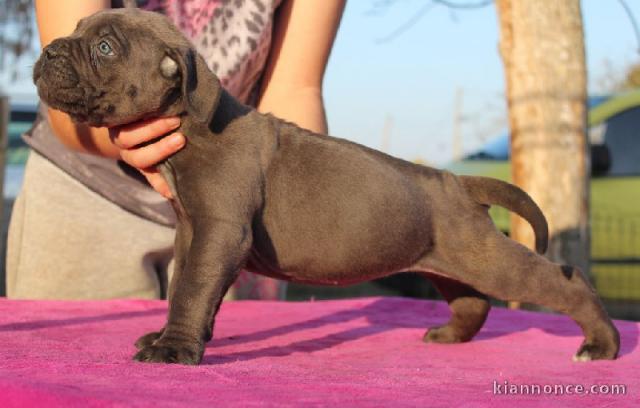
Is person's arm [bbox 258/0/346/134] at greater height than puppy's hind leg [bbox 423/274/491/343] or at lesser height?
greater

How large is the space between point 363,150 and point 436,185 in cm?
24

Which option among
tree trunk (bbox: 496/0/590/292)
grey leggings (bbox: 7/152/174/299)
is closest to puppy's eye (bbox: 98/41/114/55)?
grey leggings (bbox: 7/152/174/299)

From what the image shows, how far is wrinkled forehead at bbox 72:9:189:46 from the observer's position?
252 centimetres

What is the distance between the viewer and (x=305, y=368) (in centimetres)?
236

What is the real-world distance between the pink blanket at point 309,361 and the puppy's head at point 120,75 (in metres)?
0.61

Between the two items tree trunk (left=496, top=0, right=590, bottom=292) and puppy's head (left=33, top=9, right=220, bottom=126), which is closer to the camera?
puppy's head (left=33, top=9, right=220, bottom=126)

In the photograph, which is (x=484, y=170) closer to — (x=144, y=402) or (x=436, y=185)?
(x=436, y=185)

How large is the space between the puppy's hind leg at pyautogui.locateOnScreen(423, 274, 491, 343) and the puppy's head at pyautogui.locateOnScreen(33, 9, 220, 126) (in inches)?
46.0

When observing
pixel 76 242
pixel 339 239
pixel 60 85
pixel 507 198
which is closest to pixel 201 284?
pixel 339 239

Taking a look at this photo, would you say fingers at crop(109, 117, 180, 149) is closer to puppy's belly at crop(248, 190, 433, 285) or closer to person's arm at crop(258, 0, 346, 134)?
puppy's belly at crop(248, 190, 433, 285)

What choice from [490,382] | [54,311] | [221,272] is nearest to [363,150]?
[221,272]

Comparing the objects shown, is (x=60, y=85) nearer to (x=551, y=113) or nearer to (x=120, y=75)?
(x=120, y=75)

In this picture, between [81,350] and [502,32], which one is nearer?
[81,350]

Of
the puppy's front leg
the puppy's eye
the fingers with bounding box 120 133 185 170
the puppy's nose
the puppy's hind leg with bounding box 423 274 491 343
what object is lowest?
the puppy's hind leg with bounding box 423 274 491 343
